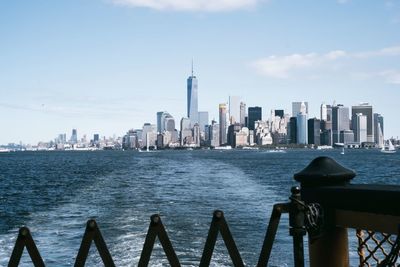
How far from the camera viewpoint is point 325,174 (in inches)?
164

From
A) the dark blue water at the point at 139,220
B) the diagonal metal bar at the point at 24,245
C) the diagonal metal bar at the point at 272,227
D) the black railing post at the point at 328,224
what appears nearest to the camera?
the diagonal metal bar at the point at 24,245

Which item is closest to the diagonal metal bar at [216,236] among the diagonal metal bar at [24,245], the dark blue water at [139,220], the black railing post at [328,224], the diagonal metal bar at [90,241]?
the black railing post at [328,224]

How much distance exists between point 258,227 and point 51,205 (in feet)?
68.3

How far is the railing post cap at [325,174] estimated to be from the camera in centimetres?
416

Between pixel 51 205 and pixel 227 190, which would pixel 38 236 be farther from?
pixel 227 190

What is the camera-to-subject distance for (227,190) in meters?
47.3

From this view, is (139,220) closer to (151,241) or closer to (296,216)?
(151,241)

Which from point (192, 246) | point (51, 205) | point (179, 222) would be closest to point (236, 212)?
point (179, 222)

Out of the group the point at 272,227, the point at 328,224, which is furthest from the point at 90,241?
the point at 328,224

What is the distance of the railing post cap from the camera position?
13.7 ft

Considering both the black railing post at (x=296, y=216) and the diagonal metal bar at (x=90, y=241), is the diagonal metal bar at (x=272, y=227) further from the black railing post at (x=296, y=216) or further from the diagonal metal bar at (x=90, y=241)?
the diagonal metal bar at (x=90, y=241)

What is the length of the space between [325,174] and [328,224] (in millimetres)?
402

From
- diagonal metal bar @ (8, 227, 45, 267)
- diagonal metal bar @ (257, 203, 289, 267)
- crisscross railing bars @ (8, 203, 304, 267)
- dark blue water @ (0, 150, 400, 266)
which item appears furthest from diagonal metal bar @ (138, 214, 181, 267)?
dark blue water @ (0, 150, 400, 266)

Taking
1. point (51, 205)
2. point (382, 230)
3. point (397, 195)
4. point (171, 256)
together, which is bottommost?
point (51, 205)
